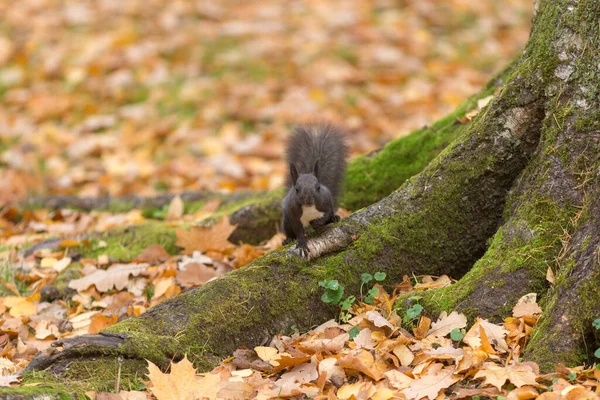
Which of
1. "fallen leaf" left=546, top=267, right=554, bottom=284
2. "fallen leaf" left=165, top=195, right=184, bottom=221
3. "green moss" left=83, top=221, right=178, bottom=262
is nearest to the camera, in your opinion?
"fallen leaf" left=546, top=267, right=554, bottom=284

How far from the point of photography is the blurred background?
7.75 metres

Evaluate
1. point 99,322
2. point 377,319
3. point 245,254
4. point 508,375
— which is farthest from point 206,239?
point 508,375

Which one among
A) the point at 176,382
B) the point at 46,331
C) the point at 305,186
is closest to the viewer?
the point at 176,382

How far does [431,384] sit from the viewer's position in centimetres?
264

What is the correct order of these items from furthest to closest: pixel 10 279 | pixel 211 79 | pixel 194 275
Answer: pixel 211 79 → pixel 10 279 → pixel 194 275

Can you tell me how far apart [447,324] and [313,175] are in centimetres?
123

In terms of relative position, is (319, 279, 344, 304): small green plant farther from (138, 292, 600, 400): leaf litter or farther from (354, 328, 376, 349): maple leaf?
(354, 328, 376, 349): maple leaf

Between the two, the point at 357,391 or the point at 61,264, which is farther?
the point at 61,264

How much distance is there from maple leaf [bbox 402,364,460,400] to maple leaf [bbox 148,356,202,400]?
78 cm

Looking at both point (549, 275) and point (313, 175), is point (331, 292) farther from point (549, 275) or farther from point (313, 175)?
point (549, 275)

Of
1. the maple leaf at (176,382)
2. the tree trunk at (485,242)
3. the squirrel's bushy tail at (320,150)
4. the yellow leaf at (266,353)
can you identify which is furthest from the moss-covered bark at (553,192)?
the squirrel's bushy tail at (320,150)

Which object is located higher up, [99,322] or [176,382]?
[176,382]

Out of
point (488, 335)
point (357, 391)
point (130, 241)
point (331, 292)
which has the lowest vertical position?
point (130, 241)

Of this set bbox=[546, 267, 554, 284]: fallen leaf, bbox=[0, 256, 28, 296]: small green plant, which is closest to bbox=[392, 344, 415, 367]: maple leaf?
bbox=[546, 267, 554, 284]: fallen leaf
